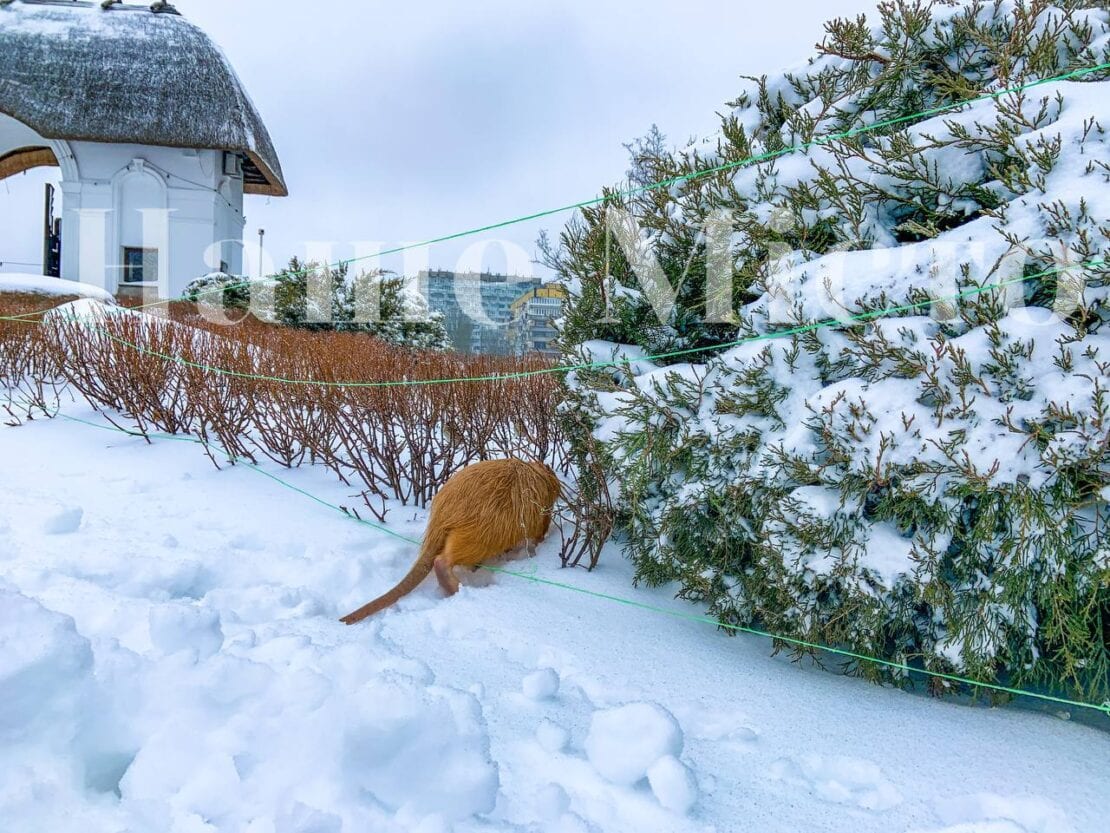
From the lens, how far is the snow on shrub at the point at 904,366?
69.9 inches

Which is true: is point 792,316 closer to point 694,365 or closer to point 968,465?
point 694,365

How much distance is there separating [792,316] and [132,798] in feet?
7.09

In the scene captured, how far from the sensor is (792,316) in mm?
2123

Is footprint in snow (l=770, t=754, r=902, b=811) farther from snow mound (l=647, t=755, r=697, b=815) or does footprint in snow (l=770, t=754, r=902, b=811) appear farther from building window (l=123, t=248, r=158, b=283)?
building window (l=123, t=248, r=158, b=283)

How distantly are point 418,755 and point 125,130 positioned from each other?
1979 centimetres

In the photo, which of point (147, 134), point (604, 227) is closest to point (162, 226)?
point (147, 134)

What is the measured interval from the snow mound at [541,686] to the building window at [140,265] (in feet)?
62.9

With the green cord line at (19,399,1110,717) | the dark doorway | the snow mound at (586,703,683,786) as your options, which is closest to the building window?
the dark doorway

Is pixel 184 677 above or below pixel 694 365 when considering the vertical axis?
below

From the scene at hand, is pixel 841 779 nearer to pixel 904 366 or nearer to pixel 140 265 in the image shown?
pixel 904 366

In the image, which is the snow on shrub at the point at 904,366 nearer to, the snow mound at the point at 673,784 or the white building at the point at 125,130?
→ the snow mound at the point at 673,784

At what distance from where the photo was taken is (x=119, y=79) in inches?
670

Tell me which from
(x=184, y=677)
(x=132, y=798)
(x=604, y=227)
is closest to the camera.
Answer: (x=132, y=798)

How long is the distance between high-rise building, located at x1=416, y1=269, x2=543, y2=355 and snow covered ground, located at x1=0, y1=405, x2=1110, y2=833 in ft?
25.1
